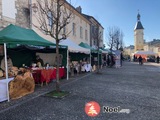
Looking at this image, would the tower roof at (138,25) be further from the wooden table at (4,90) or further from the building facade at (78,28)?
the wooden table at (4,90)

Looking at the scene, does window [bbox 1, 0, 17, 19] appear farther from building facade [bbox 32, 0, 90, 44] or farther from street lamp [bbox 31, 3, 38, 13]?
building facade [bbox 32, 0, 90, 44]

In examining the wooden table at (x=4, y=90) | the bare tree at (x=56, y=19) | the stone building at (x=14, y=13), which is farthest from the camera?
the stone building at (x=14, y=13)

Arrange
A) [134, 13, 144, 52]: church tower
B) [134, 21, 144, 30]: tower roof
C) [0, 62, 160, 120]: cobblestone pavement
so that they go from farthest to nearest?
[134, 21, 144, 30]: tower roof → [134, 13, 144, 52]: church tower → [0, 62, 160, 120]: cobblestone pavement

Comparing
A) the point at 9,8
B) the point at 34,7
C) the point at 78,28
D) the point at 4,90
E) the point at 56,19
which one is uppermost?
the point at 78,28

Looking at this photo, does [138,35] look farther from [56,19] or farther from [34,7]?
[56,19]

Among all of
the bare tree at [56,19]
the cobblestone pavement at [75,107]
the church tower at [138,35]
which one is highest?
the church tower at [138,35]

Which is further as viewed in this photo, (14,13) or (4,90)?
(14,13)


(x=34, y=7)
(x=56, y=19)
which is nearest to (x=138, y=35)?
(x=34, y=7)

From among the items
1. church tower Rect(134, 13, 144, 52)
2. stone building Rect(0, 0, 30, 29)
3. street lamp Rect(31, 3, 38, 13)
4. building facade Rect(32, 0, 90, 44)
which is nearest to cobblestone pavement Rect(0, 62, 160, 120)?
stone building Rect(0, 0, 30, 29)

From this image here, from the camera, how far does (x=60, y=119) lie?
495 cm

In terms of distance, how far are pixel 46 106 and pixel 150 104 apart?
3.38 metres

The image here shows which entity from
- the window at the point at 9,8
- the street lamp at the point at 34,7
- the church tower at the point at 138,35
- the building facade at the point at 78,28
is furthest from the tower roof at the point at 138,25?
the window at the point at 9,8

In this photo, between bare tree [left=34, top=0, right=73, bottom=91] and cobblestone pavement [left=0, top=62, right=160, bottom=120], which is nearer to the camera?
cobblestone pavement [left=0, top=62, right=160, bottom=120]

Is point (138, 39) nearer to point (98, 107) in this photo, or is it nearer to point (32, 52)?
point (32, 52)
